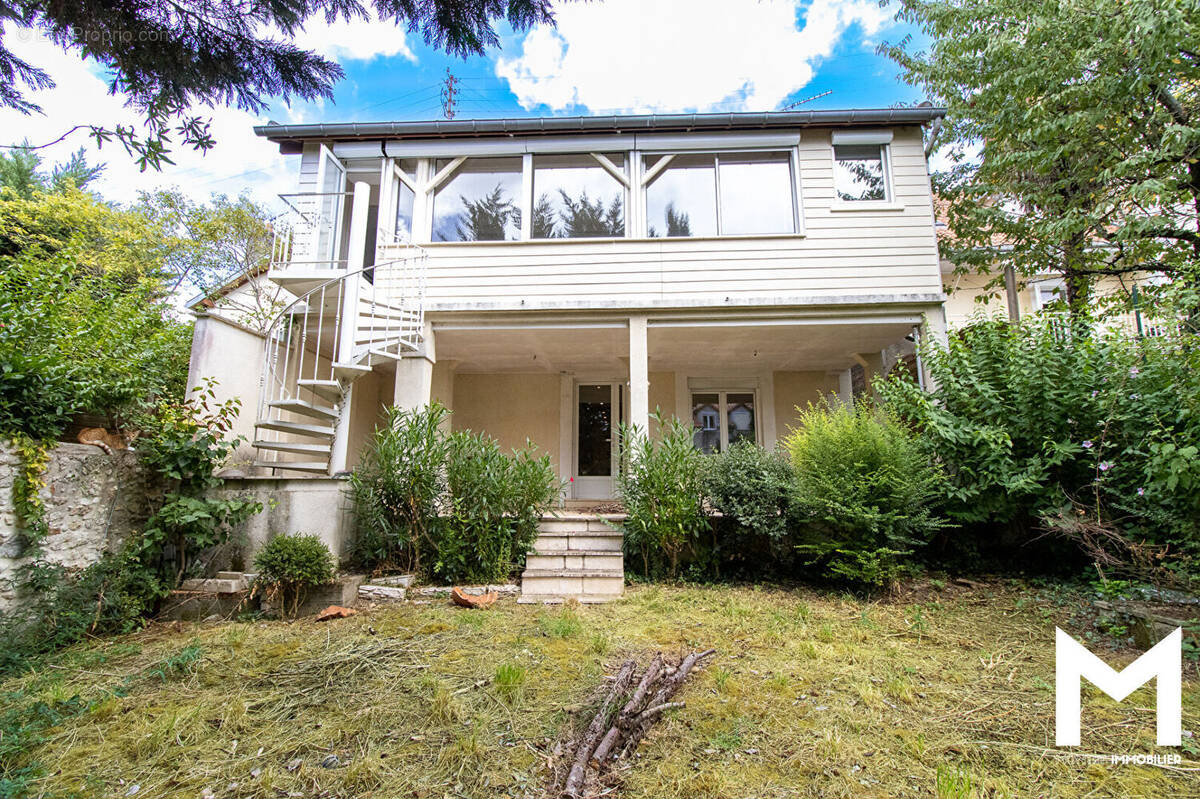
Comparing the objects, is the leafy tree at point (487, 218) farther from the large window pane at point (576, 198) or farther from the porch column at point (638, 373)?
the porch column at point (638, 373)

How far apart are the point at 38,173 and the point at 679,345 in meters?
17.9

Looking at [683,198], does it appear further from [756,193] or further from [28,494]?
[28,494]

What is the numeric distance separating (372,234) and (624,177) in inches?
141

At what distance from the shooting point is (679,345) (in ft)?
23.9

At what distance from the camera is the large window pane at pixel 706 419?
869 cm

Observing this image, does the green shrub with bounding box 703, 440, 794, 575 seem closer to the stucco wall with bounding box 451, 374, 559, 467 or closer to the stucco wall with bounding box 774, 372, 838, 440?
the stucco wall with bounding box 774, 372, 838, 440

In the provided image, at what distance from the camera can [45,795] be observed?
6.25 ft

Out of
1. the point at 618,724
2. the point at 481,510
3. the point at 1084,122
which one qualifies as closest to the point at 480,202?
the point at 481,510

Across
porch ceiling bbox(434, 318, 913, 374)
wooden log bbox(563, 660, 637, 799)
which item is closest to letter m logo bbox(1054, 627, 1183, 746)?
wooden log bbox(563, 660, 637, 799)

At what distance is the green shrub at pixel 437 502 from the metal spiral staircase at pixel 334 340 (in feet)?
2.75

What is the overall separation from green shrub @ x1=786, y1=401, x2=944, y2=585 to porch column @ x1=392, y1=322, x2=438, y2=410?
424cm

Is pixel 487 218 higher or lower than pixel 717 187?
lower

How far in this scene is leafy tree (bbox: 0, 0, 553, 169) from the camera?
1.82 metres

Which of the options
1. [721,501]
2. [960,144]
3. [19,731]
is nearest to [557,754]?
[19,731]
